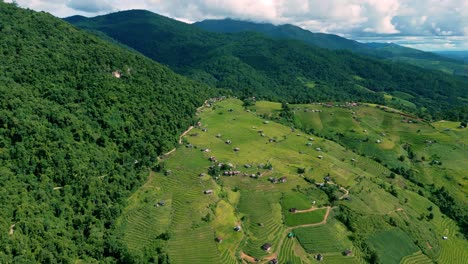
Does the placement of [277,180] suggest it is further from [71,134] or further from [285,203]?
[71,134]

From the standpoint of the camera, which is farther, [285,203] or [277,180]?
[277,180]

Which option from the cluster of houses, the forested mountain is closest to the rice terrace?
the cluster of houses

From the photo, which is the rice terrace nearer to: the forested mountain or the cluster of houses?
the cluster of houses

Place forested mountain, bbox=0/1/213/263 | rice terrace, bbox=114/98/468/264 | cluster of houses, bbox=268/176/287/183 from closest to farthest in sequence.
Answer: forested mountain, bbox=0/1/213/263, rice terrace, bbox=114/98/468/264, cluster of houses, bbox=268/176/287/183

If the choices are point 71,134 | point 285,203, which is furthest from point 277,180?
point 71,134

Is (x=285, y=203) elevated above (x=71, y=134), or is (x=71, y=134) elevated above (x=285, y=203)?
(x=71, y=134)

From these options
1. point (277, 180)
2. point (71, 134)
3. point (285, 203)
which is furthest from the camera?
point (277, 180)

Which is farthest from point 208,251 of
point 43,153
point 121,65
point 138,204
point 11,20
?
point 11,20
